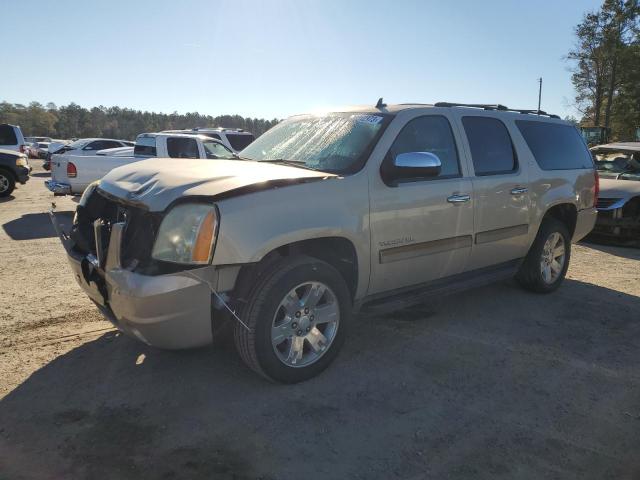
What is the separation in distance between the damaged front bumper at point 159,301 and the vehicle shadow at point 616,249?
703 cm

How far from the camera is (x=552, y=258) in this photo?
5.57m

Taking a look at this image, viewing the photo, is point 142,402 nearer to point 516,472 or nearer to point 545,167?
point 516,472

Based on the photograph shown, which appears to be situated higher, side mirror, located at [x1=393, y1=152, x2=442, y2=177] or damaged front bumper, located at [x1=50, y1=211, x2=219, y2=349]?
side mirror, located at [x1=393, y1=152, x2=442, y2=177]

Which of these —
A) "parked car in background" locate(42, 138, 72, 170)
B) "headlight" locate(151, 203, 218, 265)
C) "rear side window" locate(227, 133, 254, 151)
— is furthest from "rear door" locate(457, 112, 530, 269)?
"parked car in background" locate(42, 138, 72, 170)

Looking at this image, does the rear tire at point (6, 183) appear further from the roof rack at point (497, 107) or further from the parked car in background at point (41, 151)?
the parked car in background at point (41, 151)

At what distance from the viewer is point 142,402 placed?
10.3 feet

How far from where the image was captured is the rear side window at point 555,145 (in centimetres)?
515

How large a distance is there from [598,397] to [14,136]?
17494 mm

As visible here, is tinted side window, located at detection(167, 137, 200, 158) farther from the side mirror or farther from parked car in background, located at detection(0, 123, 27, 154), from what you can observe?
the side mirror

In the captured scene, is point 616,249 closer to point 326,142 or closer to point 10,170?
point 326,142

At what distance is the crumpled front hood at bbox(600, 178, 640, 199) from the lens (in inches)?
327

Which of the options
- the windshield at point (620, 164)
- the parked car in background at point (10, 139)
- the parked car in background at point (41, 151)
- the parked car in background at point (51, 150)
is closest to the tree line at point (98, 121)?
the parked car in background at point (41, 151)

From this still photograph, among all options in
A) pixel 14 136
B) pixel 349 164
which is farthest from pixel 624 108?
pixel 349 164

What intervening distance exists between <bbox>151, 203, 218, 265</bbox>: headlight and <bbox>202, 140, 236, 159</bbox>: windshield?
28.4 feet
